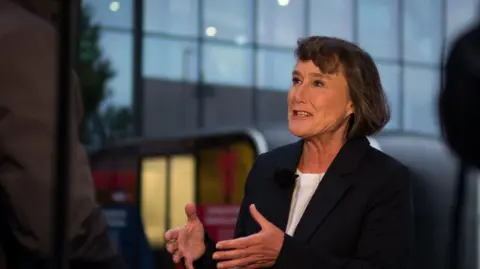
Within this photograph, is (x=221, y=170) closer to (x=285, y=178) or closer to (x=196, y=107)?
(x=196, y=107)

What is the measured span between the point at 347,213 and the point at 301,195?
0.10 m

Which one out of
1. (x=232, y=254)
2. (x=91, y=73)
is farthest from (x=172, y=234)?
(x=91, y=73)

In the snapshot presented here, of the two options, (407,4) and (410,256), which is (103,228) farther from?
(407,4)

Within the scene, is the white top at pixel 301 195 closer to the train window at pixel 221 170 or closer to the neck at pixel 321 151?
the neck at pixel 321 151

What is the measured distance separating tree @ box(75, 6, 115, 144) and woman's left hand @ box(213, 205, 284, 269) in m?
1.29

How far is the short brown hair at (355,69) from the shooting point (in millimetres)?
1215

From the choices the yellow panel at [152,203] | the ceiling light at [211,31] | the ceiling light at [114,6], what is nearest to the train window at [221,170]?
A: the yellow panel at [152,203]

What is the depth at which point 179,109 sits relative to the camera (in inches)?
129

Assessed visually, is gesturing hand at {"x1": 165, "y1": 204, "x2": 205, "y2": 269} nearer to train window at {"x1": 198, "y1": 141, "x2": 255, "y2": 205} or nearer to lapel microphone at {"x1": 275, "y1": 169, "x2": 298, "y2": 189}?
lapel microphone at {"x1": 275, "y1": 169, "x2": 298, "y2": 189}

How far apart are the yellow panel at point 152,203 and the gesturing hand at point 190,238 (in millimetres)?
1768

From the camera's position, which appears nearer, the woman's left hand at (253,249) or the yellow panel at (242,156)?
the woman's left hand at (253,249)

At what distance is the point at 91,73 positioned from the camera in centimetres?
252

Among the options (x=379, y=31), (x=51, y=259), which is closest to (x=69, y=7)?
(x=51, y=259)

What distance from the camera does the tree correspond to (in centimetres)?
239
